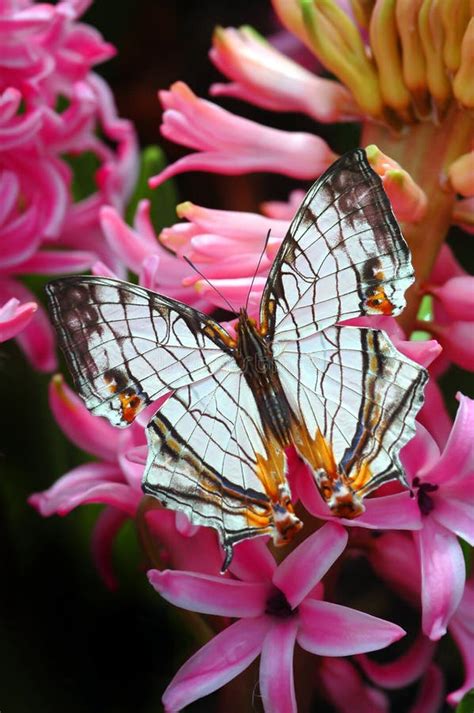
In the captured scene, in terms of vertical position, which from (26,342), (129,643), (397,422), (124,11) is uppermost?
(124,11)

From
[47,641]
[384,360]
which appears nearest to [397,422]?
[384,360]

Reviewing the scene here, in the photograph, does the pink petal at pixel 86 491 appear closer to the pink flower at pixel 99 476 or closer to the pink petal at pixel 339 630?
the pink flower at pixel 99 476

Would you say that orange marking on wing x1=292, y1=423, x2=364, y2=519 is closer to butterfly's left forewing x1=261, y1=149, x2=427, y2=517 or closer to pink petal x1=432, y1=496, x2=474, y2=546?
butterfly's left forewing x1=261, y1=149, x2=427, y2=517

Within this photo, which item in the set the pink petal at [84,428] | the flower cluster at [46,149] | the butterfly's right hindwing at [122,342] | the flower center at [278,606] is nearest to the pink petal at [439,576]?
the flower center at [278,606]

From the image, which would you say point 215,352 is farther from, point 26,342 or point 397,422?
point 26,342

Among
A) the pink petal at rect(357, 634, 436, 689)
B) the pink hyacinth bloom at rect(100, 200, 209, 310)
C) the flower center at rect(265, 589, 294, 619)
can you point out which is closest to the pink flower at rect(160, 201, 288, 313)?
the pink hyacinth bloom at rect(100, 200, 209, 310)
